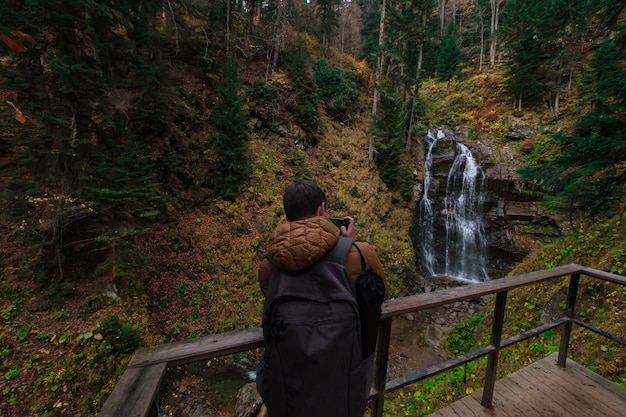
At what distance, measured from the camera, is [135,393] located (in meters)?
1.18

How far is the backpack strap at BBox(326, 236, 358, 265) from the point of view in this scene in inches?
53.3

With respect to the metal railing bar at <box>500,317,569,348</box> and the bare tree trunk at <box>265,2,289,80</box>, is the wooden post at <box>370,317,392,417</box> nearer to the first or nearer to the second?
the metal railing bar at <box>500,317,569,348</box>

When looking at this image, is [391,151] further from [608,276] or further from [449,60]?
[449,60]

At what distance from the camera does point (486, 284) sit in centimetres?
233

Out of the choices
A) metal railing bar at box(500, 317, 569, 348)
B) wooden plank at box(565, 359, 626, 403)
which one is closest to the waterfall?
wooden plank at box(565, 359, 626, 403)

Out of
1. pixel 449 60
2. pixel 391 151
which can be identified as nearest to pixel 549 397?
pixel 391 151

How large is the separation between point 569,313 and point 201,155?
11.1m

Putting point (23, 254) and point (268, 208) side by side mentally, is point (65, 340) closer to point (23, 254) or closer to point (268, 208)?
point (23, 254)

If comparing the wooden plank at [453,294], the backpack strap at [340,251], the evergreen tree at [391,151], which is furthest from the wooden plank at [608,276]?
the evergreen tree at [391,151]

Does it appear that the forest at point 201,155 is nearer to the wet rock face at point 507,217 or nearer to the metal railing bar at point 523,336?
the wet rock face at point 507,217

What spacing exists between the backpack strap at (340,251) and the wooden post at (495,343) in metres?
1.76

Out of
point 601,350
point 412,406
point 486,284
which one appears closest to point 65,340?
point 412,406

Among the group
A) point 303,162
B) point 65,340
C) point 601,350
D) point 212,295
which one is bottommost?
point 212,295

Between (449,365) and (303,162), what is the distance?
39.0 feet
